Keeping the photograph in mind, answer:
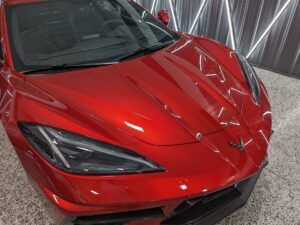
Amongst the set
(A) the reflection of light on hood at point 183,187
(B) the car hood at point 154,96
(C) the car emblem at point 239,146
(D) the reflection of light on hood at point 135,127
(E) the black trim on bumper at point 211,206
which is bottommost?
(E) the black trim on bumper at point 211,206

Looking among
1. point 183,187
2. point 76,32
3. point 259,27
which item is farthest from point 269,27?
point 183,187

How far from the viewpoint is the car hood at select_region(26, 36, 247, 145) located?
3.60 ft

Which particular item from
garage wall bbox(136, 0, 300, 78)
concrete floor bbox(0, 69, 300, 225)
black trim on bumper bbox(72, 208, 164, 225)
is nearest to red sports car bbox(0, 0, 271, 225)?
black trim on bumper bbox(72, 208, 164, 225)

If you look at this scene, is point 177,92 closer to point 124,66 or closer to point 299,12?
point 124,66

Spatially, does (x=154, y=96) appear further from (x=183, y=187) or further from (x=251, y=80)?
(x=251, y=80)

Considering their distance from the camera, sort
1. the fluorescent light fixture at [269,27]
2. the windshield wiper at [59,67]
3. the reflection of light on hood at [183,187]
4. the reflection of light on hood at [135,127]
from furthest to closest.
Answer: the fluorescent light fixture at [269,27] < the windshield wiper at [59,67] < the reflection of light on hood at [135,127] < the reflection of light on hood at [183,187]

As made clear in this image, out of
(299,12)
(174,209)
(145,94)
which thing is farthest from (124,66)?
(299,12)

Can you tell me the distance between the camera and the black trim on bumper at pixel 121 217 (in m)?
0.95

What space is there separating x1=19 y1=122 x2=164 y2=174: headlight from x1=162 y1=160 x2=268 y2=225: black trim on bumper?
0.66 ft

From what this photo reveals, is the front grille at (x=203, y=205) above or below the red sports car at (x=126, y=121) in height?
below

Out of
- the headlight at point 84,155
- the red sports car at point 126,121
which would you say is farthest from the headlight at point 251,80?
the headlight at point 84,155

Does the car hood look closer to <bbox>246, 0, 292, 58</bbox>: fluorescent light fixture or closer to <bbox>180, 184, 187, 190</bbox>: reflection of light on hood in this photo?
<bbox>180, 184, 187, 190</bbox>: reflection of light on hood

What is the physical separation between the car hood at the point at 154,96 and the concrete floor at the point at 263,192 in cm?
52

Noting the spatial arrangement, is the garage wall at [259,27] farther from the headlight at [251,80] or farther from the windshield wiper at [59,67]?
the windshield wiper at [59,67]
